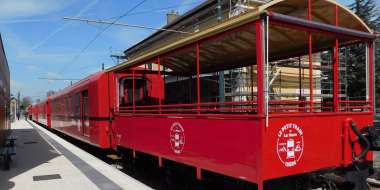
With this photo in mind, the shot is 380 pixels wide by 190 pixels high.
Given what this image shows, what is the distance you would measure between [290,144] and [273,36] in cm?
201

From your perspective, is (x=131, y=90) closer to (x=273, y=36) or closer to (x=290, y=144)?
(x=273, y=36)

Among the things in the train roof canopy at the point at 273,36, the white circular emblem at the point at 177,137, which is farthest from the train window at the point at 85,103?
the white circular emblem at the point at 177,137

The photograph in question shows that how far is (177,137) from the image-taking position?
21.2 feet

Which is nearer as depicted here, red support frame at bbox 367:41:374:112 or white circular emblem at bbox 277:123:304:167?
white circular emblem at bbox 277:123:304:167

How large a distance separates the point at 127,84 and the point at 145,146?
9.88 feet

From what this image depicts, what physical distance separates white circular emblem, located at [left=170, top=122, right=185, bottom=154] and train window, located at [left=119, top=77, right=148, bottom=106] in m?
3.89

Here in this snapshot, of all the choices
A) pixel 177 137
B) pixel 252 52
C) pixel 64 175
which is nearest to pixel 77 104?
pixel 64 175

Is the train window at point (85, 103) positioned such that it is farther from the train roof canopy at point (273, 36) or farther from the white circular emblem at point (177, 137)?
the white circular emblem at point (177, 137)

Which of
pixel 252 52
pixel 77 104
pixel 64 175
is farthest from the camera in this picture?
pixel 77 104

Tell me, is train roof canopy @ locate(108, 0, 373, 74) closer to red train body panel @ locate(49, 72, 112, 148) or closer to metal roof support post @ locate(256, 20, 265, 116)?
metal roof support post @ locate(256, 20, 265, 116)

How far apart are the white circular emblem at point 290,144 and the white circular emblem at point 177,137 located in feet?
6.37

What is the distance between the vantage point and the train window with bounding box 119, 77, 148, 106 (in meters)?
10.4

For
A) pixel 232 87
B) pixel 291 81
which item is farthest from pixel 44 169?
pixel 291 81

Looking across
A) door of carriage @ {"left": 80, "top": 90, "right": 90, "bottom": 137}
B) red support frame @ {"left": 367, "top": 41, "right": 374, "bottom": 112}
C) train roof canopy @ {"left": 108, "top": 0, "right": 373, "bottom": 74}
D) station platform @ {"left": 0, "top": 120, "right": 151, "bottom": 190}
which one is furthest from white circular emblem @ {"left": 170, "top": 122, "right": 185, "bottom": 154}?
door of carriage @ {"left": 80, "top": 90, "right": 90, "bottom": 137}
